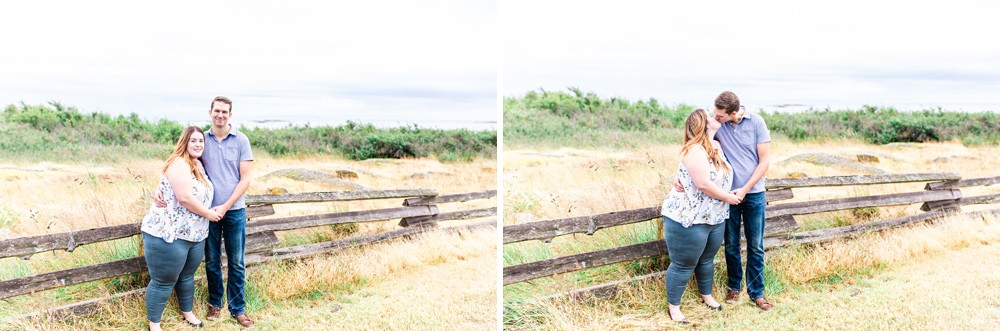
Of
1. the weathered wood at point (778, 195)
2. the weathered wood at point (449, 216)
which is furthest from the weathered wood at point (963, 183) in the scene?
the weathered wood at point (449, 216)

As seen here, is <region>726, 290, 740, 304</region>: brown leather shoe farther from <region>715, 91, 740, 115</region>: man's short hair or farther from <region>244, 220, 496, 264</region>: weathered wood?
<region>244, 220, 496, 264</region>: weathered wood

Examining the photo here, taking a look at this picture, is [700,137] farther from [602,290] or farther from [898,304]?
[898,304]

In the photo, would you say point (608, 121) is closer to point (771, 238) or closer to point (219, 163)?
point (771, 238)

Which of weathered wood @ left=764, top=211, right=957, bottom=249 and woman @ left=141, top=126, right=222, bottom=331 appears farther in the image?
weathered wood @ left=764, top=211, right=957, bottom=249

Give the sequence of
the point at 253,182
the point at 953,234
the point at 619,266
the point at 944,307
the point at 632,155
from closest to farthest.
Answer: the point at 944,307
the point at 619,266
the point at 953,234
the point at 253,182
the point at 632,155

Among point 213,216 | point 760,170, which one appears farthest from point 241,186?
point 760,170

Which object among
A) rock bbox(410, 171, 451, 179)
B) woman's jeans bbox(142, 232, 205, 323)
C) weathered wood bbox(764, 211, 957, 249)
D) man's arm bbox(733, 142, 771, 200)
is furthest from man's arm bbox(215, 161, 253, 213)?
rock bbox(410, 171, 451, 179)

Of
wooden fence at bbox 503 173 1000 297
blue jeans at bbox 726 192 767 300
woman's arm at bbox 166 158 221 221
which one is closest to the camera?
woman's arm at bbox 166 158 221 221

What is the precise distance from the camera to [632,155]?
7.49 meters

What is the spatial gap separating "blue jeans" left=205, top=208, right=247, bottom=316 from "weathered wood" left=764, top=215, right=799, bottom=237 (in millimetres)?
3769

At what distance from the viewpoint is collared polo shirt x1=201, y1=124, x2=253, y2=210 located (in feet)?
13.6

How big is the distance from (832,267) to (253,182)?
5118mm

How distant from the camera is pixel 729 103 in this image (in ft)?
13.5

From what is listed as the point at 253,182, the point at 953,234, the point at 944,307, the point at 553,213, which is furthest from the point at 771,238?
the point at 253,182
